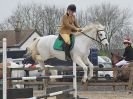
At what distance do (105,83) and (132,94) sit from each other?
1.57 meters

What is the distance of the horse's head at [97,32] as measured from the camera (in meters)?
13.4

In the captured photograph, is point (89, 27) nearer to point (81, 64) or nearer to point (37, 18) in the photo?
point (81, 64)

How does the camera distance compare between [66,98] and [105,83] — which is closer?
[66,98]

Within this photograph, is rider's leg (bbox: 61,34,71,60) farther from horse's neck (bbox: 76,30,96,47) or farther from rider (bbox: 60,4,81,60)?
horse's neck (bbox: 76,30,96,47)

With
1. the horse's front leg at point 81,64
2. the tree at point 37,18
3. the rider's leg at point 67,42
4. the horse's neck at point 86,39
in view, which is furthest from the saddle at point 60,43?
the tree at point 37,18

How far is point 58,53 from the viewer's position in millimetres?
13617

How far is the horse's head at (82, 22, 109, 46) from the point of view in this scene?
13375mm

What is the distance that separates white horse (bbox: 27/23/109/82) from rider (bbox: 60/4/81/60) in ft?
1.21

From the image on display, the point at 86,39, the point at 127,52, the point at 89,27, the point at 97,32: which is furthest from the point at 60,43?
the point at 127,52

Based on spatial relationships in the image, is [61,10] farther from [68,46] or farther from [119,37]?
[68,46]

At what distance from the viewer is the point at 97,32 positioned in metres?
13.6

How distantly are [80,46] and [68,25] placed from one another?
0.88 meters

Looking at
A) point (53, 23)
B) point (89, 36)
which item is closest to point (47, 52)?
point (89, 36)

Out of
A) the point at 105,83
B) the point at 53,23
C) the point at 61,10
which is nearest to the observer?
the point at 105,83
